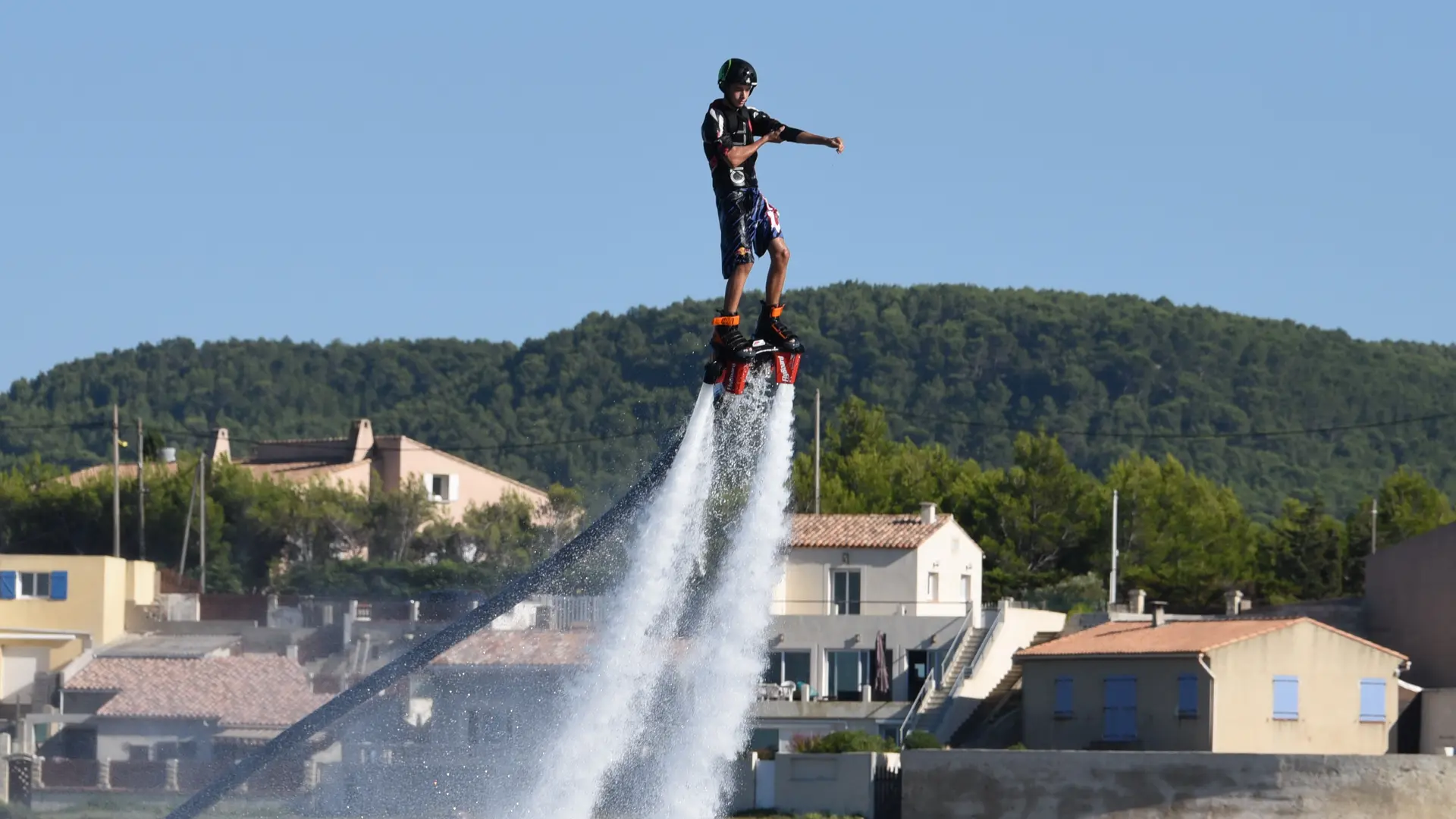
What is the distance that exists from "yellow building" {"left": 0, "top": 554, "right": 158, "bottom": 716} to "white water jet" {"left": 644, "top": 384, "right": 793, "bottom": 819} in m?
37.2

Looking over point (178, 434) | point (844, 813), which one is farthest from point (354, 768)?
point (178, 434)

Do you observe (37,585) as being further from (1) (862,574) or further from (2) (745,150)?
(2) (745,150)

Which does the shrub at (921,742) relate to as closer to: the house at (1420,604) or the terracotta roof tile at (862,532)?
the terracotta roof tile at (862,532)

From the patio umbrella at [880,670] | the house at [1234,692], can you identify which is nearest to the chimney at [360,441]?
the patio umbrella at [880,670]

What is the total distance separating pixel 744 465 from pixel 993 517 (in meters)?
65.4

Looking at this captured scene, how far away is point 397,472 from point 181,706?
51123 millimetres

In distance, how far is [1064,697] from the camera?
57.8m

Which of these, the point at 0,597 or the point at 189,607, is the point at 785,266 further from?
the point at 0,597

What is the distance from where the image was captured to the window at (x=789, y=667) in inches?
2511

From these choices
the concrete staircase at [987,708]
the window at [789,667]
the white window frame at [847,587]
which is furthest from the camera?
the white window frame at [847,587]

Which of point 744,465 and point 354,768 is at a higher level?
point 744,465

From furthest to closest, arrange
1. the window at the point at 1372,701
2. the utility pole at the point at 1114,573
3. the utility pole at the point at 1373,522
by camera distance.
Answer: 1. the utility pole at the point at 1373,522
2. the utility pole at the point at 1114,573
3. the window at the point at 1372,701

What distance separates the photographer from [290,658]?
4853 centimetres

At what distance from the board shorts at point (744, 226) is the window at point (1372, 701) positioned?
39.0 meters
